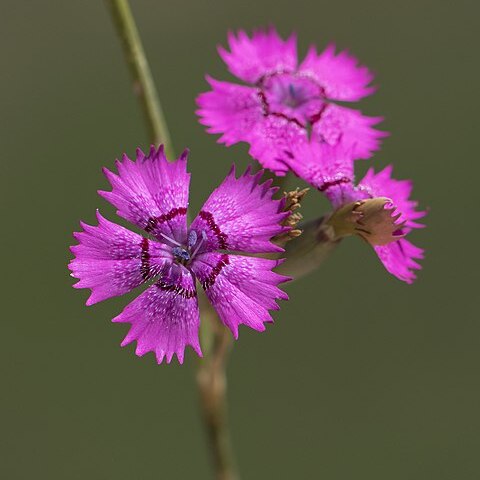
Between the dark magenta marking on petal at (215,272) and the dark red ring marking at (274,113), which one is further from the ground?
the dark red ring marking at (274,113)

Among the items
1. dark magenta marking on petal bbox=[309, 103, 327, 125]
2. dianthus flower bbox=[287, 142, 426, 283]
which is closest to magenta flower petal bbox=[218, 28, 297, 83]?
dark magenta marking on petal bbox=[309, 103, 327, 125]

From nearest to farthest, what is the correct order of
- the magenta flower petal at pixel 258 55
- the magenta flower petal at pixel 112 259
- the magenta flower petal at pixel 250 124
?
1. the magenta flower petal at pixel 112 259
2. the magenta flower petal at pixel 250 124
3. the magenta flower petal at pixel 258 55

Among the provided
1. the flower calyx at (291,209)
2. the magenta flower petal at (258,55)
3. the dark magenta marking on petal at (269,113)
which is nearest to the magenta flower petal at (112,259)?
the flower calyx at (291,209)

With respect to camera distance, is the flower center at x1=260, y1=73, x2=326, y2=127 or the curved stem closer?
the flower center at x1=260, y1=73, x2=326, y2=127

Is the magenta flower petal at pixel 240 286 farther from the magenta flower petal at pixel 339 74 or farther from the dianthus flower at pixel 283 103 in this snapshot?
the magenta flower petal at pixel 339 74

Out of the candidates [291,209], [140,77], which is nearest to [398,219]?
[291,209]

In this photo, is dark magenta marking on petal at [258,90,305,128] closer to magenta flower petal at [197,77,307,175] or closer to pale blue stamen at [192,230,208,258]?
magenta flower petal at [197,77,307,175]

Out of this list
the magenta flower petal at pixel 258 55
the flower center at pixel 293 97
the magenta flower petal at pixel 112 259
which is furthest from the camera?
the magenta flower petal at pixel 258 55

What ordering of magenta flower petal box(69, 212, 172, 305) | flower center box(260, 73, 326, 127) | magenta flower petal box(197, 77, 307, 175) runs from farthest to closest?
flower center box(260, 73, 326, 127)
magenta flower petal box(197, 77, 307, 175)
magenta flower petal box(69, 212, 172, 305)
